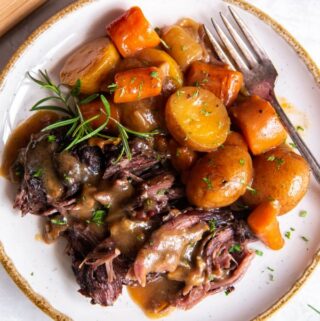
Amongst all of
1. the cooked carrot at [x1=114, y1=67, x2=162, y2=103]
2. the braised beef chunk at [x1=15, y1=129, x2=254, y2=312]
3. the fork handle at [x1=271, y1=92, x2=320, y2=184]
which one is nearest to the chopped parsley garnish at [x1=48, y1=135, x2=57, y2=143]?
the braised beef chunk at [x1=15, y1=129, x2=254, y2=312]

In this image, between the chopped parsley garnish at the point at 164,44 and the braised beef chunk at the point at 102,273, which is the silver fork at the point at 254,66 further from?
the braised beef chunk at the point at 102,273

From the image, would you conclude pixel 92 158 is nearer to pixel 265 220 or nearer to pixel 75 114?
pixel 75 114

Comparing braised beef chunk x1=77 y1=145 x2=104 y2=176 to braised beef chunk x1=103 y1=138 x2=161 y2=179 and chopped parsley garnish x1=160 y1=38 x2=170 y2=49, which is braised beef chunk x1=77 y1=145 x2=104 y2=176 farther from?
chopped parsley garnish x1=160 y1=38 x2=170 y2=49

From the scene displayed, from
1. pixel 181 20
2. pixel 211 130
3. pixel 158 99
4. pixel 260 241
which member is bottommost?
pixel 260 241

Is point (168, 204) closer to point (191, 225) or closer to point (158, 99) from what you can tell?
point (191, 225)

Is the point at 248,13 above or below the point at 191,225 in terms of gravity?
above

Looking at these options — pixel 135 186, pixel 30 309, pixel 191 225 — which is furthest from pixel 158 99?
pixel 30 309

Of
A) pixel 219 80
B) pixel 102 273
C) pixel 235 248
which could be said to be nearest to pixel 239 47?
pixel 219 80
